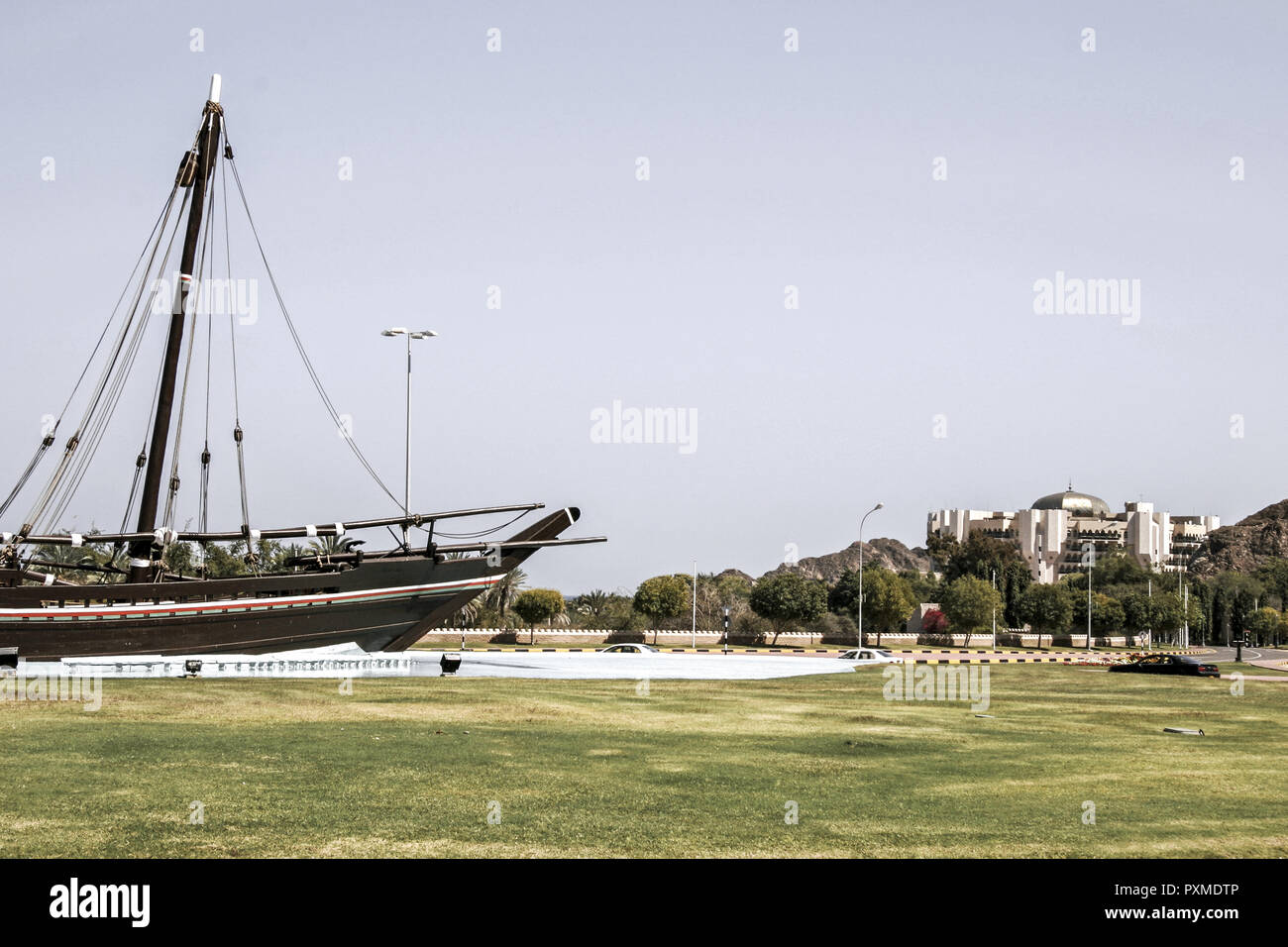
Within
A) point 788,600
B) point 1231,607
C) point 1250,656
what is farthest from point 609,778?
point 1231,607

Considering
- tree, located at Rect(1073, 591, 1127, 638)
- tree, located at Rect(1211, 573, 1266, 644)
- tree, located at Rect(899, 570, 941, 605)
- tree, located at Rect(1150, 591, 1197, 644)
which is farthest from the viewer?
tree, located at Rect(899, 570, 941, 605)

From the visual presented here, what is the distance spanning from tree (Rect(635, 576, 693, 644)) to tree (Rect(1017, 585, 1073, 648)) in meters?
36.5

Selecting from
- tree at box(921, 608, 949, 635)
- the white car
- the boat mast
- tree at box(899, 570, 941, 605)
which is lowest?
tree at box(921, 608, 949, 635)

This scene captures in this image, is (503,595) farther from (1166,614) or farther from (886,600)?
(1166,614)

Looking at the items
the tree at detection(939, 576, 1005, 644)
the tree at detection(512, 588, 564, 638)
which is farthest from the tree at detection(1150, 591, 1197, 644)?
the tree at detection(512, 588, 564, 638)

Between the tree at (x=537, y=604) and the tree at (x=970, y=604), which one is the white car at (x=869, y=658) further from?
the tree at (x=970, y=604)

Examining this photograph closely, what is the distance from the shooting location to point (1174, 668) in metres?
46.3

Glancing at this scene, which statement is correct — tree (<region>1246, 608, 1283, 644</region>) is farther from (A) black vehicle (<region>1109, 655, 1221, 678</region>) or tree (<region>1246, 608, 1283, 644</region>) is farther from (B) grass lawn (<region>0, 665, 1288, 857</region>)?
(B) grass lawn (<region>0, 665, 1288, 857</region>)

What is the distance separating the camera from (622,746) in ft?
56.3

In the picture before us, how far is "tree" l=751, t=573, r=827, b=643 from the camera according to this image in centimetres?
8762
